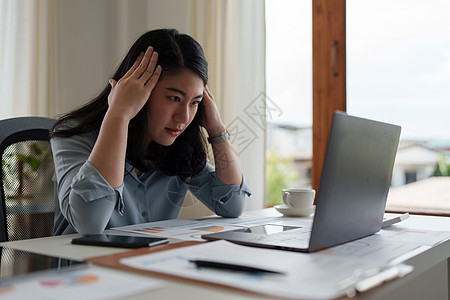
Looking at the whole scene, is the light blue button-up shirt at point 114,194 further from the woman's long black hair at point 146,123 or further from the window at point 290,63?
the window at point 290,63

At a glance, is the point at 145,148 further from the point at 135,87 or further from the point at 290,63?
the point at 290,63

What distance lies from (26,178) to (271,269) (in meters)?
0.90

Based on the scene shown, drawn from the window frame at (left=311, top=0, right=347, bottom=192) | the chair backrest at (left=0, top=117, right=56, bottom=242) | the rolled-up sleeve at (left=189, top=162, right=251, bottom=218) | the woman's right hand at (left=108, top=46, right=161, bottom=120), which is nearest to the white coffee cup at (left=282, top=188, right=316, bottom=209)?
the rolled-up sleeve at (left=189, top=162, right=251, bottom=218)

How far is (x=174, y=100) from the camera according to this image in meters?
1.27

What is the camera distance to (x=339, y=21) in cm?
234

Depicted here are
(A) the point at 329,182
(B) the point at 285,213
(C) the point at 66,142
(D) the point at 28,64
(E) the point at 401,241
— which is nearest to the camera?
(A) the point at 329,182

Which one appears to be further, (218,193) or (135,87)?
(218,193)

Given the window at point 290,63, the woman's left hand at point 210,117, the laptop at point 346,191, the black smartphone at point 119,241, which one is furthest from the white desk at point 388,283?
the window at point 290,63

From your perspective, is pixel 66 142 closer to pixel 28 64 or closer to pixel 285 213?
pixel 285 213

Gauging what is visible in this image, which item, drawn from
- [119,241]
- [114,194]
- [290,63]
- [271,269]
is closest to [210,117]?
[114,194]

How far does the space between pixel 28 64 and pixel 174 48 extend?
116 centimetres

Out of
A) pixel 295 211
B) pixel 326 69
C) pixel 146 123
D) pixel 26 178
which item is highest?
pixel 326 69

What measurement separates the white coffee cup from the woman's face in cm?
36

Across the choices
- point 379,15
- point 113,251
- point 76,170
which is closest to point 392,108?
point 379,15
